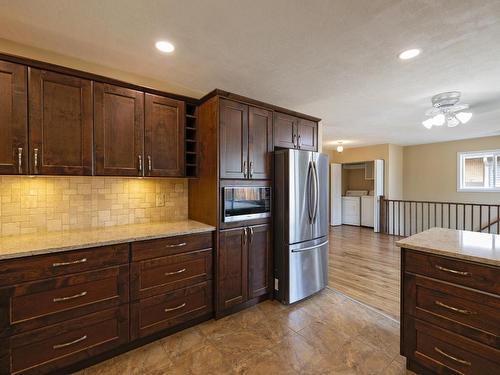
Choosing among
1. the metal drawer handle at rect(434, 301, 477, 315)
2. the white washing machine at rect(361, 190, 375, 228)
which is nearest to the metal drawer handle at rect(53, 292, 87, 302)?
the metal drawer handle at rect(434, 301, 477, 315)

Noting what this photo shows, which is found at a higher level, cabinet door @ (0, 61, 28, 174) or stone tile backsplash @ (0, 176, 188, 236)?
cabinet door @ (0, 61, 28, 174)

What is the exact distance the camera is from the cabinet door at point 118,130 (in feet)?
6.77

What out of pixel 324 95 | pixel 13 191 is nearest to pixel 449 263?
pixel 324 95

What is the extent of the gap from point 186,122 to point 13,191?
1.61 metres

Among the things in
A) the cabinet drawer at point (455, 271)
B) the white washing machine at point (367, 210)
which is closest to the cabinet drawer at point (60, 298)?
the cabinet drawer at point (455, 271)

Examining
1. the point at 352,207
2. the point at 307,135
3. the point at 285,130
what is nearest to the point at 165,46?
the point at 285,130

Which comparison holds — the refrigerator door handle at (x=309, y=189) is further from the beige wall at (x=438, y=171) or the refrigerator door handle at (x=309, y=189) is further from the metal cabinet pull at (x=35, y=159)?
the beige wall at (x=438, y=171)

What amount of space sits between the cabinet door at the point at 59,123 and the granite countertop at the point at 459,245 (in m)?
2.61

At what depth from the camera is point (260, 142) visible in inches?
105

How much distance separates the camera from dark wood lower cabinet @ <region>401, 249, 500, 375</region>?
1.39m

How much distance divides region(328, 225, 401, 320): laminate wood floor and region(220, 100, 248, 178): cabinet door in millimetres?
2085

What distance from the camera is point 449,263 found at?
5.00 ft

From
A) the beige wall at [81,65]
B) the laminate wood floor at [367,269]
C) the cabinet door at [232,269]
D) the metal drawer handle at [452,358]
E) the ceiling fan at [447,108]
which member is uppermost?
the beige wall at [81,65]

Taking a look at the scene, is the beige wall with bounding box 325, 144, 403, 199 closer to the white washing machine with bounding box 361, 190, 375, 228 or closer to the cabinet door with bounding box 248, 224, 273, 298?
the white washing machine with bounding box 361, 190, 375, 228
